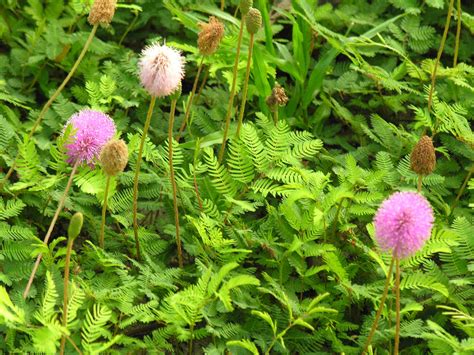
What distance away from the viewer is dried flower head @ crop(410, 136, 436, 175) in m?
2.35

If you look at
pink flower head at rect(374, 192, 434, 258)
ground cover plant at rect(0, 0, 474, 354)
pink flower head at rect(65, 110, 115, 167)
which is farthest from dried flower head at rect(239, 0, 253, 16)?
pink flower head at rect(374, 192, 434, 258)

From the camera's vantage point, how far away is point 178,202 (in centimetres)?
284

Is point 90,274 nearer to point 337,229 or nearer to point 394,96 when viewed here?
point 337,229

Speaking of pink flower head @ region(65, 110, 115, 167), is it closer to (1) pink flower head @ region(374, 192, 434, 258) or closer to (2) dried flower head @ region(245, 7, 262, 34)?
(2) dried flower head @ region(245, 7, 262, 34)

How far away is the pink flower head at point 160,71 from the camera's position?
2.34m

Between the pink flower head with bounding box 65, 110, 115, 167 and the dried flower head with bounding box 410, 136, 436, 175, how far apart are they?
1013mm

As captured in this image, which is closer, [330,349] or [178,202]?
[330,349]

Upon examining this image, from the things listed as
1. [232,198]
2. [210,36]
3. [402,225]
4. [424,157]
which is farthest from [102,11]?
[402,225]

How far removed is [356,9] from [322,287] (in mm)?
1722

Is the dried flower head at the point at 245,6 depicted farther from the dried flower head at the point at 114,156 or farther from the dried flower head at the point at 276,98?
the dried flower head at the point at 114,156

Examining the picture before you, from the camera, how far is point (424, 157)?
2.35 m

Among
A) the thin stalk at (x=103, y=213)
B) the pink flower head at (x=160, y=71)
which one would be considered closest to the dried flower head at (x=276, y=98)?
the pink flower head at (x=160, y=71)

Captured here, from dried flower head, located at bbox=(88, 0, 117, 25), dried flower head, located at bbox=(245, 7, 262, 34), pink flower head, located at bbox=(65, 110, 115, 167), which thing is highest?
dried flower head, located at bbox=(245, 7, 262, 34)

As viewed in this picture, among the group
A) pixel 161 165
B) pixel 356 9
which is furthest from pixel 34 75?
pixel 356 9
